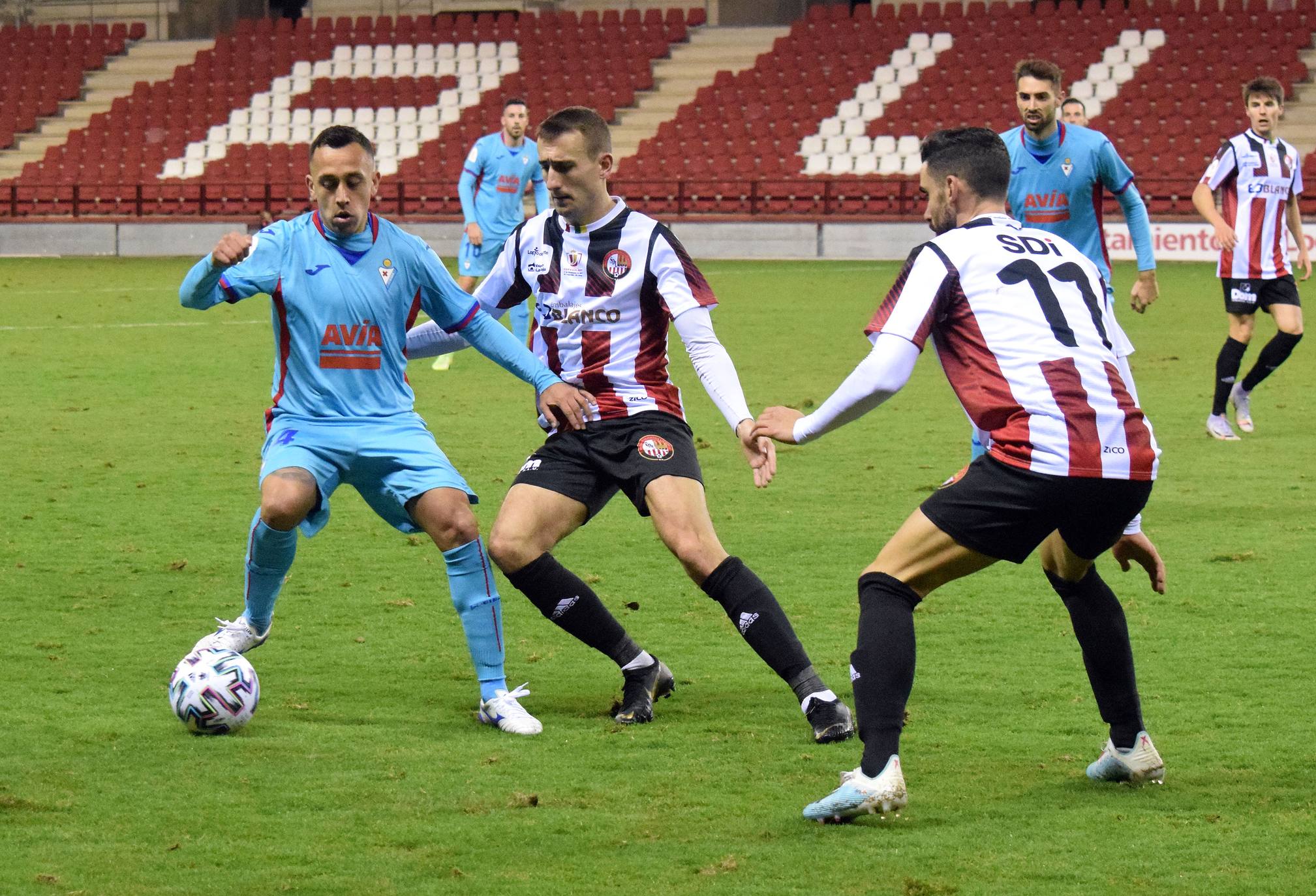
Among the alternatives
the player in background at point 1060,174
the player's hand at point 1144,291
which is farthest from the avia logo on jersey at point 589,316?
the player's hand at point 1144,291

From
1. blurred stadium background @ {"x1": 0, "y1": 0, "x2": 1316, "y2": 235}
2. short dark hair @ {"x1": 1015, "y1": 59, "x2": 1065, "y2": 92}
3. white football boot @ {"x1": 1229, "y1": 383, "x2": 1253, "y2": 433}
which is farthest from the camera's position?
blurred stadium background @ {"x1": 0, "y1": 0, "x2": 1316, "y2": 235}

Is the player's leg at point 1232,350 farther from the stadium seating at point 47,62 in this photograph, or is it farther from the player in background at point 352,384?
the stadium seating at point 47,62

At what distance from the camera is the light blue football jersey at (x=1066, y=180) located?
309 inches

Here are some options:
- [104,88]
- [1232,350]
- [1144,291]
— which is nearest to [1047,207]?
[1144,291]

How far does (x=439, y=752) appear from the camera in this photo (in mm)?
4527

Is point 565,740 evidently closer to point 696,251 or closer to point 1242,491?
point 1242,491

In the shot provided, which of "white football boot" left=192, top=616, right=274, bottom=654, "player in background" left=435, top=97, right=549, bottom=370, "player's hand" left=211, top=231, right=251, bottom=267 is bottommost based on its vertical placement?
"player in background" left=435, top=97, right=549, bottom=370

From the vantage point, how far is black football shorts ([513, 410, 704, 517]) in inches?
197

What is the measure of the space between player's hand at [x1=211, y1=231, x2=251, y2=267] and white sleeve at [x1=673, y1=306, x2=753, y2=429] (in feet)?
3.95

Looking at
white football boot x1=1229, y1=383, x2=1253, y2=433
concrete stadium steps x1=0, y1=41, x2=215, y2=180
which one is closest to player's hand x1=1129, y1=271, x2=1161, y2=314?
white football boot x1=1229, y1=383, x2=1253, y2=433

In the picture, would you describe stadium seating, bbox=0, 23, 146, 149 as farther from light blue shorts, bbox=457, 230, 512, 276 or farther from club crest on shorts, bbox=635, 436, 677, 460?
club crest on shorts, bbox=635, 436, 677, 460

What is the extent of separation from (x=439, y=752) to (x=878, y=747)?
1232mm

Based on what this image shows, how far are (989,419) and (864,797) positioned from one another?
2.96 ft

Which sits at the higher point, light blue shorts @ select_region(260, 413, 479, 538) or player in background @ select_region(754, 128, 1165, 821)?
player in background @ select_region(754, 128, 1165, 821)
